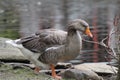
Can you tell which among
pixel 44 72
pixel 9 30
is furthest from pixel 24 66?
pixel 9 30

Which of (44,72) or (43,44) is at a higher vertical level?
(43,44)

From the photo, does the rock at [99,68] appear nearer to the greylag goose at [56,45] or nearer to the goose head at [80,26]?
the greylag goose at [56,45]

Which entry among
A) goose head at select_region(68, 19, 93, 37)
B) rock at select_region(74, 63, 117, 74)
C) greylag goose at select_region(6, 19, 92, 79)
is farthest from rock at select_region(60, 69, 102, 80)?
rock at select_region(74, 63, 117, 74)

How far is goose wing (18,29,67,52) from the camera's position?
889 cm

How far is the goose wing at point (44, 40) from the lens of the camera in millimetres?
8891

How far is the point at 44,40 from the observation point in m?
9.02

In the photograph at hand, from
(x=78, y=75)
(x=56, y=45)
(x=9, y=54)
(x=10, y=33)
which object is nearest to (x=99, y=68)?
(x=78, y=75)

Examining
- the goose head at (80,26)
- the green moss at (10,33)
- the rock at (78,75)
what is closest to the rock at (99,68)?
the rock at (78,75)

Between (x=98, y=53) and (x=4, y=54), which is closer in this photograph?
(x=4, y=54)

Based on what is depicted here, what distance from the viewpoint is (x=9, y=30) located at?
1622 cm

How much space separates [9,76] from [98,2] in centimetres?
1863

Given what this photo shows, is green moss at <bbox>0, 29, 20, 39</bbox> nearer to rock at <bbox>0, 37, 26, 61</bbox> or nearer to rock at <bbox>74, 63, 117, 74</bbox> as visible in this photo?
rock at <bbox>0, 37, 26, 61</bbox>

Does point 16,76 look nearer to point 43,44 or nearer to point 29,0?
point 43,44

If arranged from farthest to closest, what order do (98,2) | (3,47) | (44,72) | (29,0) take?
(29,0) < (98,2) < (3,47) < (44,72)
